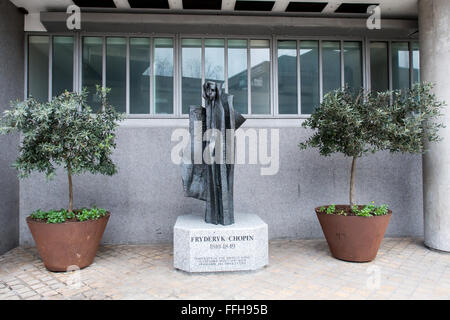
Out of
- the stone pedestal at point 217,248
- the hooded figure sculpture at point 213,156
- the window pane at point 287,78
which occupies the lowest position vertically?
the stone pedestal at point 217,248

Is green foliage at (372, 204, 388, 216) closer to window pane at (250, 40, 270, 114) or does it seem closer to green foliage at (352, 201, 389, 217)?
green foliage at (352, 201, 389, 217)

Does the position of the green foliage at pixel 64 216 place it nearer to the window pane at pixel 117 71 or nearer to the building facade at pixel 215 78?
the building facade at pixel 215 78

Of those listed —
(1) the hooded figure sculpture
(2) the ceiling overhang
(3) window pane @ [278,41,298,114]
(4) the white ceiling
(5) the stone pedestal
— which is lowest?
(5) the stone pedestal

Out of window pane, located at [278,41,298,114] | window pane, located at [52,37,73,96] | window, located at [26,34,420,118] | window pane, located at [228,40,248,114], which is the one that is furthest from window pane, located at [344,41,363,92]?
window pane, located at [52,37,73,96]

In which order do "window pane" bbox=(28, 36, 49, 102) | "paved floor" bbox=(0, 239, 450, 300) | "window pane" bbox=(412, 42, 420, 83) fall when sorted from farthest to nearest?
"window pane" bbox=(412, 42, 420, 83) < "window pane" bbox=(28, 36, 49, 102) < "paved floor" bbox=(0, 239, 450, 300)

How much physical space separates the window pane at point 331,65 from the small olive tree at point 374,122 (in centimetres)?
173

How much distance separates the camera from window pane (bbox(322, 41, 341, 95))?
22.5 ft

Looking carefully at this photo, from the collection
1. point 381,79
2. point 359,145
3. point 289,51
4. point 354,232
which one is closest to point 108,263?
point 354,232

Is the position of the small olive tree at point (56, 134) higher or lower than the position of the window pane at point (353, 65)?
lower

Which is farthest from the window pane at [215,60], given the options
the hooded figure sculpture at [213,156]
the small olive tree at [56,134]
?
the small olive tree at [56,134]

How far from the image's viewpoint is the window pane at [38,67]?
21.0 feet

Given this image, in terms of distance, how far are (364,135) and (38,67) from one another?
616cm

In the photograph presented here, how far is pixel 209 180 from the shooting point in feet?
15.8

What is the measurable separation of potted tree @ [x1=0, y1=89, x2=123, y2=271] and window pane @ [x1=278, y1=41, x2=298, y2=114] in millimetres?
3546
